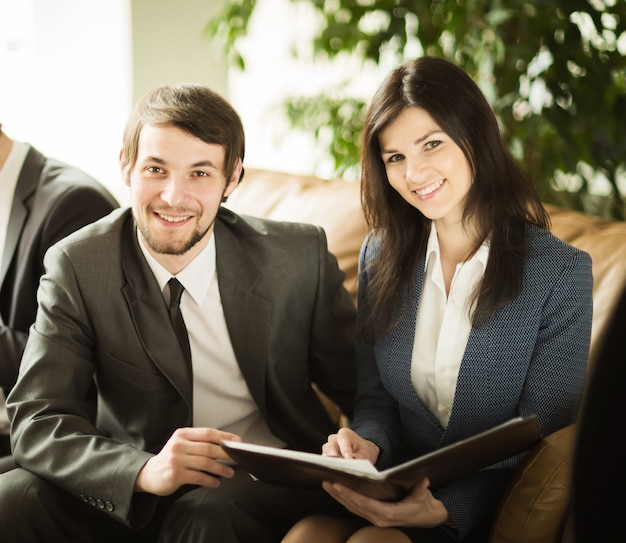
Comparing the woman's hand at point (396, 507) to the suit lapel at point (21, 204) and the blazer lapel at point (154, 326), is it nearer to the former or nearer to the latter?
the blazer lapel at point (154, 326)

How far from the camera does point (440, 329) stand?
4.88 feet

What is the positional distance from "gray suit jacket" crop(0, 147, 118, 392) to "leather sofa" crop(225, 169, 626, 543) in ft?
1.54

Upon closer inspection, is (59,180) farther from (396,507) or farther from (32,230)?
(396,507)

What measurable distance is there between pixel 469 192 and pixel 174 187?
Answer: 569 mm

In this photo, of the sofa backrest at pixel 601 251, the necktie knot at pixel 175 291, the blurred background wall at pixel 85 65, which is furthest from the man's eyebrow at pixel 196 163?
the blurred background wall at pixel 85 65

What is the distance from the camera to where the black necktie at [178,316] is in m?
1.55

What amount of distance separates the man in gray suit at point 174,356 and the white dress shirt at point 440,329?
0.23 meters

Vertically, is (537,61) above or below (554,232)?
above

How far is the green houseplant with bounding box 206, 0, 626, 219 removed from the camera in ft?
6.66

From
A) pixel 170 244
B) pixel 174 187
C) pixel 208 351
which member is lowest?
pixel 208 351

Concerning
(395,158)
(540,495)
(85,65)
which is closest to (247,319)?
(395,158)

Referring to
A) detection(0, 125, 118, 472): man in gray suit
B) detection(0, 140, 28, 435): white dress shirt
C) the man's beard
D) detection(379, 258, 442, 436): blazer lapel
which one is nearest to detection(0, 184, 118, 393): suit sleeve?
detection(0, 125, 118, 472): man in gray suit

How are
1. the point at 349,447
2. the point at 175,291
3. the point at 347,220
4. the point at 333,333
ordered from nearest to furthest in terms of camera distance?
1. the point at 349,447
2. the point at 175,291
3. the point at 333,333
4. the point at 347,220

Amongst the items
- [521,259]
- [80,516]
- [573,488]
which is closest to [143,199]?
[80,516]
